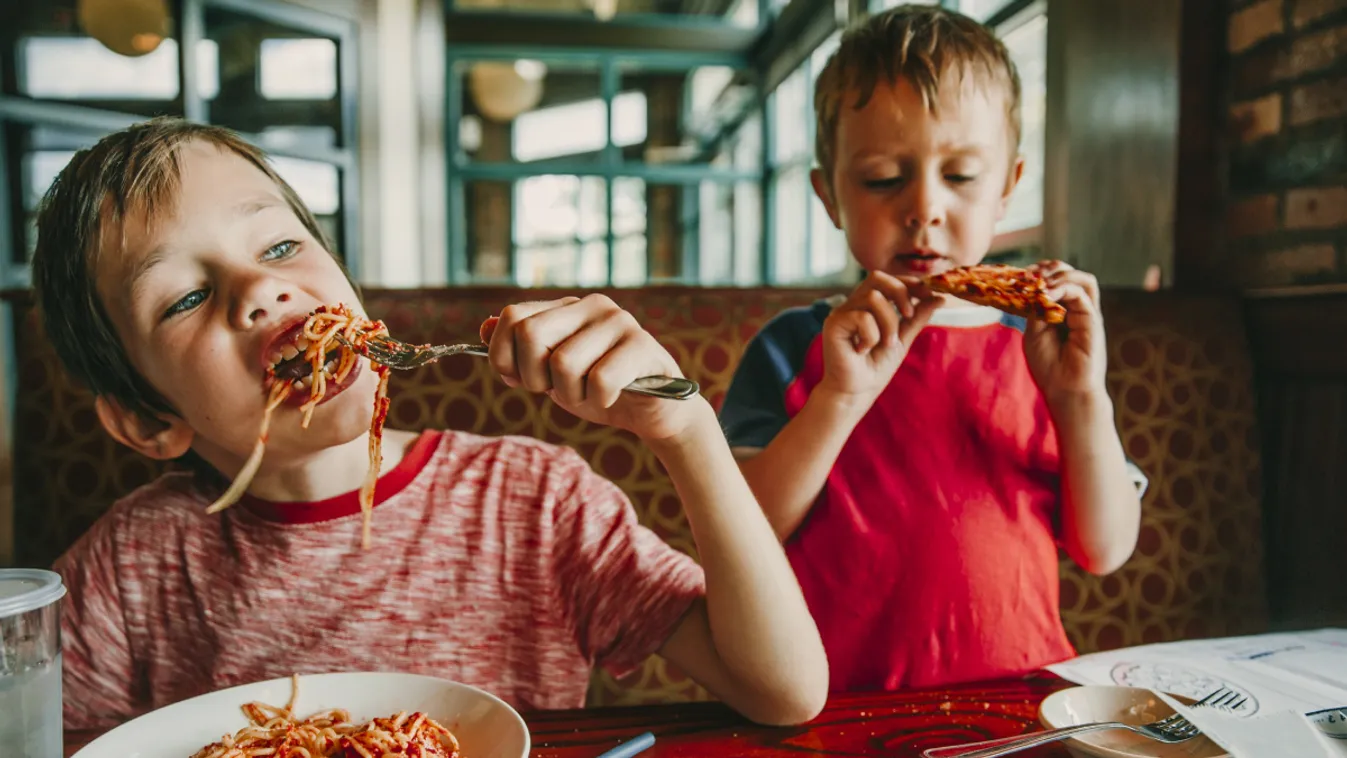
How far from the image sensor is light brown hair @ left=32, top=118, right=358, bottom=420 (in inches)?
32.4

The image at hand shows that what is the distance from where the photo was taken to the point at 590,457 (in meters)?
1.61

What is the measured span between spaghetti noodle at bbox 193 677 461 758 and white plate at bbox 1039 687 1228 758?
491 mm

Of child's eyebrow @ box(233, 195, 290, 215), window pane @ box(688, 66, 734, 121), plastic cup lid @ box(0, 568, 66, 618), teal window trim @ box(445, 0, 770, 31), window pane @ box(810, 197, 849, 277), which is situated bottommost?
plastic cup lid @ box(0, 568, 66, 618)

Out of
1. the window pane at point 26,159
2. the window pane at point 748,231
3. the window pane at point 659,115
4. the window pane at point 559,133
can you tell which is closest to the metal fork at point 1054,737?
the window pane at point 26,159

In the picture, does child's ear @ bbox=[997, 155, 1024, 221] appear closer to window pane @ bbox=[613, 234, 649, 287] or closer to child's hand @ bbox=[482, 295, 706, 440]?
child's hand @ bbox=[482, 295, 706, 440]

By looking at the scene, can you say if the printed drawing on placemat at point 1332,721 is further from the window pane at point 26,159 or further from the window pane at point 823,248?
the window pane at point 823,248

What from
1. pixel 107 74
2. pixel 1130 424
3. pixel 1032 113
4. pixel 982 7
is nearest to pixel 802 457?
pixel 1130 424

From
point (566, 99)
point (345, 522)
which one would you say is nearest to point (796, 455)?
point (345, 522)

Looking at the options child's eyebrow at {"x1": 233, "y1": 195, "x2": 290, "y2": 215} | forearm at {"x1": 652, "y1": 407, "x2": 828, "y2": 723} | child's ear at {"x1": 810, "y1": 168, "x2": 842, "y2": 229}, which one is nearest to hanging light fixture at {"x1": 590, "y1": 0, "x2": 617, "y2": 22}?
child's ear at {"x1": 810, "y1": 168, "x2": 842, "y2": 229}

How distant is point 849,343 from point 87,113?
3.36 meters

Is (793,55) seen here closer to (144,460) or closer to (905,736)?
(144,460)

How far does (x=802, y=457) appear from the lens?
1.02 meters

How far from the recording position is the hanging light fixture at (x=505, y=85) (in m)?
6.61

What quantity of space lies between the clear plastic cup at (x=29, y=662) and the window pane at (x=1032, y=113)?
234 centimetres
